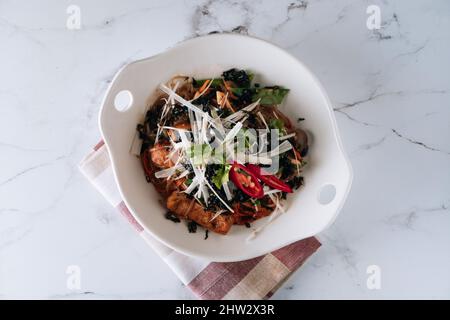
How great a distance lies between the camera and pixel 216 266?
221 cm

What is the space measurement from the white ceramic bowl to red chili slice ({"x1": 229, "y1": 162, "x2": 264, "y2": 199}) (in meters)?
0.17

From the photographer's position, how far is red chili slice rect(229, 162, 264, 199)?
198 cm

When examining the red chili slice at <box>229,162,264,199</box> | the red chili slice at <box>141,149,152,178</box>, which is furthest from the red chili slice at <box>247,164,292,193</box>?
the red chili slice at <box>141,149,152,178</box>

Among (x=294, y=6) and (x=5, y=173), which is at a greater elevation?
(x=294, y=6)

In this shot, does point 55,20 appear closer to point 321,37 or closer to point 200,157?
point 200,157

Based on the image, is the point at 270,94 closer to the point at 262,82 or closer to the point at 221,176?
the point at 262,82

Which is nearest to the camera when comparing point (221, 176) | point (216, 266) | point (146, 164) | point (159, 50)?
point (221, 176)

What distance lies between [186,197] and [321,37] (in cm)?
97

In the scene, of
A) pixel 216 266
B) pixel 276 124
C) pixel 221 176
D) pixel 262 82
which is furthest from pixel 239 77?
pixel 216 266

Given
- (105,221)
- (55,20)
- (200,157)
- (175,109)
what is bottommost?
(105,221)

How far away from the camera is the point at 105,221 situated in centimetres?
232

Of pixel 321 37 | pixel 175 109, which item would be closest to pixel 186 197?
pixel 175 109

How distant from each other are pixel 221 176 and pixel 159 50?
2.32 feet

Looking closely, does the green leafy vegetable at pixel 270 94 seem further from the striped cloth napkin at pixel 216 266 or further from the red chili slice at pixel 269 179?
the striped cloth napkin at pixel 216 266
